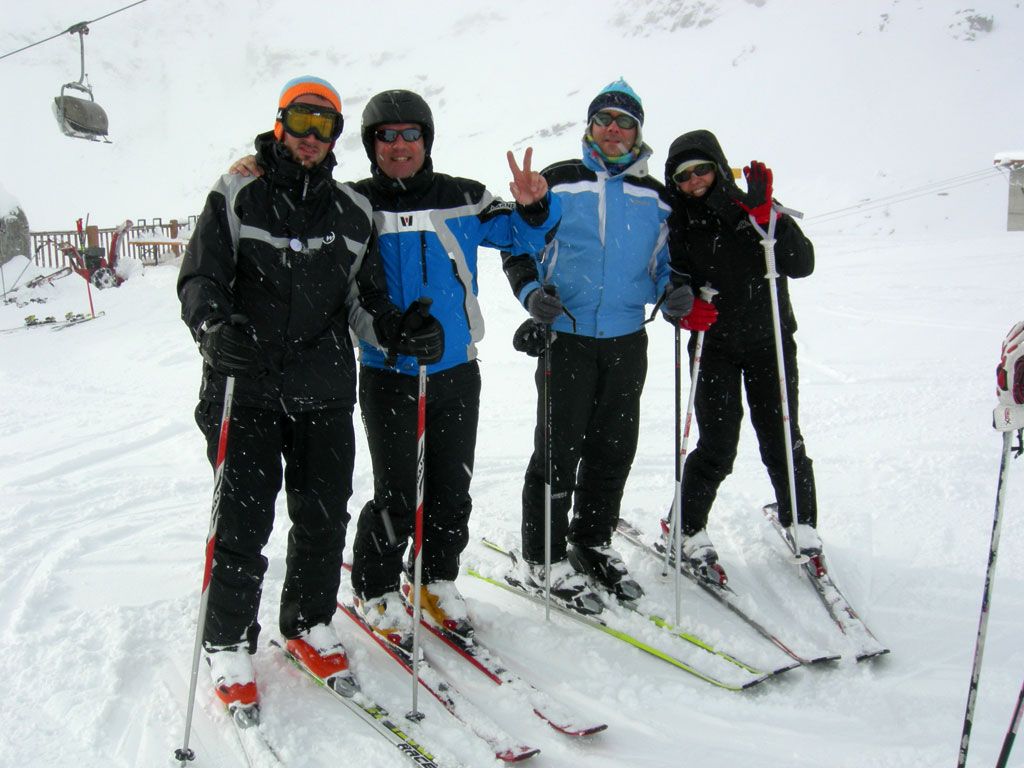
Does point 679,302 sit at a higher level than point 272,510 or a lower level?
higher

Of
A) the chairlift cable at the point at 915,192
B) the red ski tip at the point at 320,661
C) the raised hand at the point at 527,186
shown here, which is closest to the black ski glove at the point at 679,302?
the raised hand at the point at 527,186

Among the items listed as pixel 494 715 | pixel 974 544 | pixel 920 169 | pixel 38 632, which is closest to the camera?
pixel 494 715

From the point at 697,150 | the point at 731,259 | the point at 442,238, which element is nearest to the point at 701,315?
the point at 731,259

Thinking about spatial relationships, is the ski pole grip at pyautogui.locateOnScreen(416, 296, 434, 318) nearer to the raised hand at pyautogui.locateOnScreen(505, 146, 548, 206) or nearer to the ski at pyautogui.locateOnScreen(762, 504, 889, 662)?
the raised hand at pyautogui.locateOnScreen(505, 146, 548, 206)

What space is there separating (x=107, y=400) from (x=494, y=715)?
620 centimetres

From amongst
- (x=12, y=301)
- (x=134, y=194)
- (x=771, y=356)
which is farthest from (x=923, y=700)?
(x=134, y=194)

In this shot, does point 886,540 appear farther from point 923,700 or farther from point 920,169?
point 920,169

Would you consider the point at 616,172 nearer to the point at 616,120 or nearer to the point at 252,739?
the point at 616,120

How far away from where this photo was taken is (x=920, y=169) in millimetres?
25172

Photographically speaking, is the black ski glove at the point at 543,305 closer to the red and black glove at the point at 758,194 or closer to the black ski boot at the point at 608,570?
the red and black glove at the point at 758,194

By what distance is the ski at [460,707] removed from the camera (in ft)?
8.02

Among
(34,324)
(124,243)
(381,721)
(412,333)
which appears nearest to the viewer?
(381,721)

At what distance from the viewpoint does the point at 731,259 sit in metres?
3.49

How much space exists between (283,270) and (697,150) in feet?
5.97
